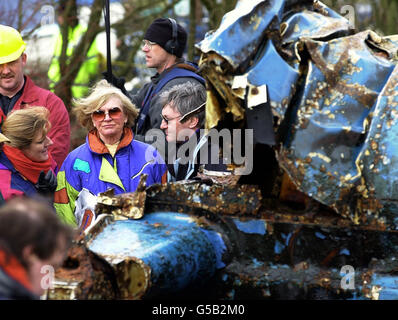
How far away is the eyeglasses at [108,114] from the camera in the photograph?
4.83m

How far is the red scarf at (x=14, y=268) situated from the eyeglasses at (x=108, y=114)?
260cm

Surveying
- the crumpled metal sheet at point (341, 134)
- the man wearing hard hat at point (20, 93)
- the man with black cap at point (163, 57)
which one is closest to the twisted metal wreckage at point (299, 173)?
the crumpled metal sheet at point (341, 134)

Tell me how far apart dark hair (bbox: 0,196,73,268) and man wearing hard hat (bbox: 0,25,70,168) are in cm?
307

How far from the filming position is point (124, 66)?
11.5 meters

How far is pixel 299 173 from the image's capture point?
3.46 m

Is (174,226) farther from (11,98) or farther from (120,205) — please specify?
(11,98)

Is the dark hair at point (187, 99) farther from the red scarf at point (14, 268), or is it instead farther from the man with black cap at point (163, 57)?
the red scarf at point (14, 268)

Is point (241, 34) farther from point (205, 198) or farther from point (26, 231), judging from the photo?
point (26, 231)

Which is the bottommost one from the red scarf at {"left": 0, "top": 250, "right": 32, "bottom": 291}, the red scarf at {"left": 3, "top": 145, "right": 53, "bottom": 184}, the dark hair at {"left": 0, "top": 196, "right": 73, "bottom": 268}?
the red scarf at {"left": 0, "top": 250, "right": 32, "bottom": 291}

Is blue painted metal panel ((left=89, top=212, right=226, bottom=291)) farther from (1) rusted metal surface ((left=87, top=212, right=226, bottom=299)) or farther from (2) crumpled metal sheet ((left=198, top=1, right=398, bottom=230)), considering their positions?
(2) crumpled metal sheet ((left=198, top=1, right=398, bottom=230))

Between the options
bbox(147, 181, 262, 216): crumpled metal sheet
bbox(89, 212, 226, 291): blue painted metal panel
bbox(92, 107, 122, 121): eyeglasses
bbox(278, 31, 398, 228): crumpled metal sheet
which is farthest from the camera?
bbox(92, 107, 122, 121): eyeglasses

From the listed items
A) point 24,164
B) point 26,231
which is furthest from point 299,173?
point 24,164

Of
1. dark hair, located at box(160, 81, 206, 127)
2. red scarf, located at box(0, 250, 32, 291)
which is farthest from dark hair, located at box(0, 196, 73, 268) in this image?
dark hair, located at box(160, 81, 206, 127)

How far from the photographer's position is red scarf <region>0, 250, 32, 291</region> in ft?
7.45
